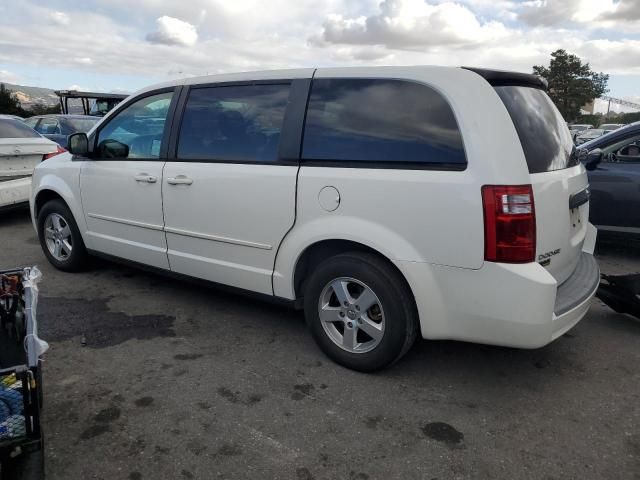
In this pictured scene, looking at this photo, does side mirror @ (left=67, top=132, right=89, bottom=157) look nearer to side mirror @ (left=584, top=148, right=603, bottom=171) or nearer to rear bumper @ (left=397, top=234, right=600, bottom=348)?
rear bumper @ (left=397, top=234, right=600, bottom=348)

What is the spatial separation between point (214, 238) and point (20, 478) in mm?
2070

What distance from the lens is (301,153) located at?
3385 mm

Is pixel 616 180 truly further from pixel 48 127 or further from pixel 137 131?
pixel 48 127

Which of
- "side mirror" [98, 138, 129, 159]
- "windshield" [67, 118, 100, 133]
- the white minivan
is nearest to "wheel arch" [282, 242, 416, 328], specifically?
the white minivan

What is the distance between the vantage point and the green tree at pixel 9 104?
2783cm

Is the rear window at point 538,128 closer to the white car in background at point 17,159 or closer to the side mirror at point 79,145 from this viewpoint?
the side mirror at point 79,145

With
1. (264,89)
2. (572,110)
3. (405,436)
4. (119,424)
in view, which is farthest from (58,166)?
(572,110)

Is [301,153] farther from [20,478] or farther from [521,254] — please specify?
[20,478]

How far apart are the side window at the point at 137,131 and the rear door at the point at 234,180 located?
26 cm

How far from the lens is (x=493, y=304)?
282cm

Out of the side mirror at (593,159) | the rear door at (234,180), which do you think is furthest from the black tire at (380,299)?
the side mirror at (593,159)

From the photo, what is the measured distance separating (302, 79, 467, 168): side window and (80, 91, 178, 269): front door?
142cm

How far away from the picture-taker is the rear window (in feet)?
9.70

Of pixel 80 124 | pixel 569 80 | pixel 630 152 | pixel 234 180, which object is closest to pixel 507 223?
pixel 234 180
